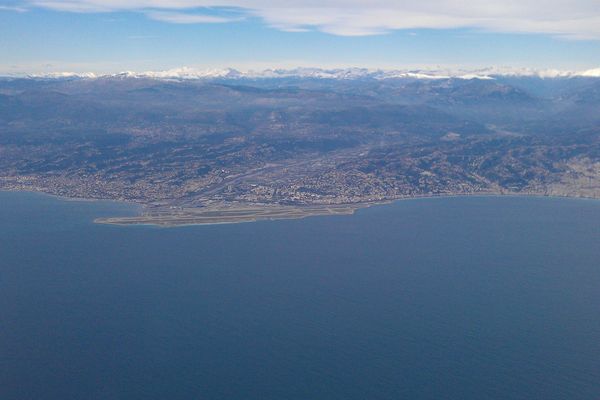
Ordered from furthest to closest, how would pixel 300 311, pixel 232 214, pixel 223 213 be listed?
pixel 223 213, pixel 232 214, pixel 300 311

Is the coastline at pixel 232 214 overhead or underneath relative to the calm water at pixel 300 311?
underneath

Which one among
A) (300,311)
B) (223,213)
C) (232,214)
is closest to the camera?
(300,311)

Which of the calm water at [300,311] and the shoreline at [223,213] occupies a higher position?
the calm water at [300,311]

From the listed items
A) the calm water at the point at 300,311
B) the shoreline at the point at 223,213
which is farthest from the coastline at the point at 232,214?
the calm water at the point at 300,311

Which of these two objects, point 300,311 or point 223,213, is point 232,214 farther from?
point 300,311

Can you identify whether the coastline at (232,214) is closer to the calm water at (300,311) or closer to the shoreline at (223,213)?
the shoreline at (223,213)

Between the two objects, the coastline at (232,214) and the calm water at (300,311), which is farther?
the coastline at (232,214)

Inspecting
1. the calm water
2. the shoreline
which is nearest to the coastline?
the shoreline

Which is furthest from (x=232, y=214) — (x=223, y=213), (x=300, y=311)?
(x=300, y=311)

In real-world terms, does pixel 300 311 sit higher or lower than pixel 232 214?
higher
